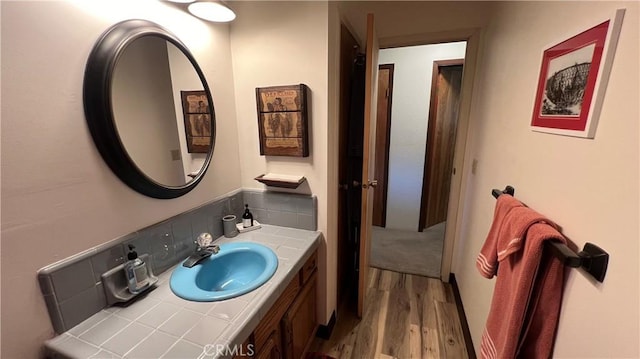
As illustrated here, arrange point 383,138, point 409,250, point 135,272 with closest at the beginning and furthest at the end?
point 135,272 < point 409,250 < point 383,138

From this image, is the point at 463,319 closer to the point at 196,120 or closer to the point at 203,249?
the point at 203,249

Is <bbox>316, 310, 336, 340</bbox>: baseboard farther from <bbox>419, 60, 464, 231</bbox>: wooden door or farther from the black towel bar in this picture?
<bbox>419, 60, 464, 231</bbox>: wooden door

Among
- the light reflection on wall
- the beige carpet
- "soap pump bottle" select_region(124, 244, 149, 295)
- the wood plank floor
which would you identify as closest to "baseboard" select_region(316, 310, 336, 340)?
the wood plank floor

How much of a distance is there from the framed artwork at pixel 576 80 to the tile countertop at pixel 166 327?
112 cm

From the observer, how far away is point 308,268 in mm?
1397

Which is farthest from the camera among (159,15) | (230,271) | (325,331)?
(325,331)

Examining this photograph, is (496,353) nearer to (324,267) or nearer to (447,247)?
(324,267)

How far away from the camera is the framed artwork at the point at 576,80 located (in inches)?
23.8

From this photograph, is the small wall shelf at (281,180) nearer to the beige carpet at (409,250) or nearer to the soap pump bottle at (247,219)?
the soap pump bottle at (247,219)

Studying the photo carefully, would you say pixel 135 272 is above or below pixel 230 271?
above

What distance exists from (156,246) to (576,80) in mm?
1590

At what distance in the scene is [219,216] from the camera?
1.44m

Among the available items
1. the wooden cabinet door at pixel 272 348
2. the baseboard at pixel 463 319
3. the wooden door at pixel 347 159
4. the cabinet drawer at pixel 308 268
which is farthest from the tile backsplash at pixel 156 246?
the baseboard at pixel 463 319

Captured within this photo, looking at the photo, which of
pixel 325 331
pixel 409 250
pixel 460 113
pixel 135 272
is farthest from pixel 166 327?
pixel 409 250
